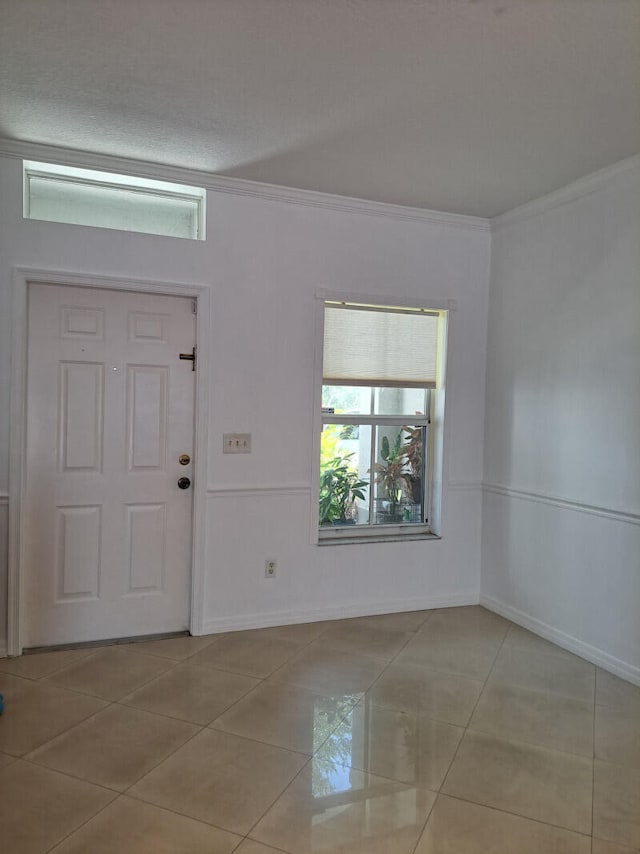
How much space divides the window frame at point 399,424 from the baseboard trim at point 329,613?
413mm

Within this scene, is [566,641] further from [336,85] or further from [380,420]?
[336,85]

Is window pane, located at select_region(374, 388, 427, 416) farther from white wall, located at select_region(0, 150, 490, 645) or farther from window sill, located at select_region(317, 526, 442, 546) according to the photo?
window sill, located at select_region(317, 526, 442, 546)

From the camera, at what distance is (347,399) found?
4.00 m

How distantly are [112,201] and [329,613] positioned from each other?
2.72 metres

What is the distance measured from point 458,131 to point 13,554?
2992 millimetres

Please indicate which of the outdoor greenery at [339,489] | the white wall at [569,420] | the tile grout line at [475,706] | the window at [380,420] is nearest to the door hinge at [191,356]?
the window at [380,420]

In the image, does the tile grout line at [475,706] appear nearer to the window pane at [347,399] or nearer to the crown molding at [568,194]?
the window pane at [347,399]

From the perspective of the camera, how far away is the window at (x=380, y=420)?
12.9 feet

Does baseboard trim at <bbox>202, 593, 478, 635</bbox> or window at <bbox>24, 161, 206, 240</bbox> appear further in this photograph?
baseboard trim at <bbox>202, 593, 478, 635</bbox>

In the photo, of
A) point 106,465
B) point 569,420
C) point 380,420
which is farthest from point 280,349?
point 569,420

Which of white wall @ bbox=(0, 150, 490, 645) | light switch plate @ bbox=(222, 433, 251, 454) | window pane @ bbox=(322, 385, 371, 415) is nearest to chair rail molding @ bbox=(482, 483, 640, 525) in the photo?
white wall @ bbox=(0, 150, 490, 645)

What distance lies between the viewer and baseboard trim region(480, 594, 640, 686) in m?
3.13

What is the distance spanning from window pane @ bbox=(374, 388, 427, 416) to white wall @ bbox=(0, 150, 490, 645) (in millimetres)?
208

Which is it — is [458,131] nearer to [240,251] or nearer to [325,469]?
[240,251]
